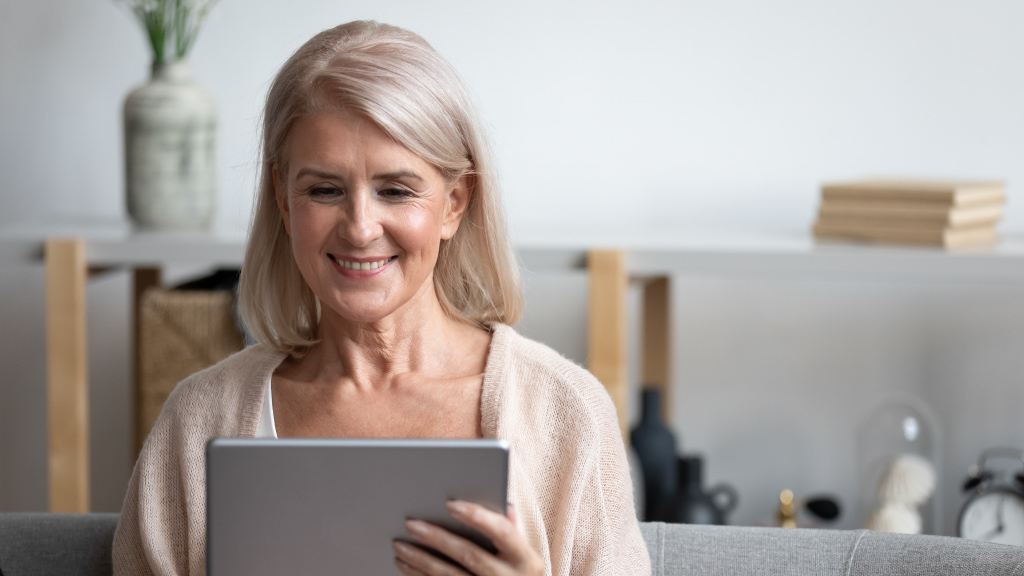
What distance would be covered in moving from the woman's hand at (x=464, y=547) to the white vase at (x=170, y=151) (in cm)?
136

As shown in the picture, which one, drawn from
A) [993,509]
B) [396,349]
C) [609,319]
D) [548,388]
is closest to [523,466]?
[548,388]

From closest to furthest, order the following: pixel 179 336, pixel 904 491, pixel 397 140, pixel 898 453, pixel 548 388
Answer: pixel 397 140 → pixel 548 388 → pixel 179 336 → pixel 904 491 → pixel 898 453

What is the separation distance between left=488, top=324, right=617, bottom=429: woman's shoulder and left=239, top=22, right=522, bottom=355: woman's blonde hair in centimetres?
9

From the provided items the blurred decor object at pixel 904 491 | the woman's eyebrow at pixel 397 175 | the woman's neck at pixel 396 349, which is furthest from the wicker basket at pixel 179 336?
the blurred decor object at pixel 904 491

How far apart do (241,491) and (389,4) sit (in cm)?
168

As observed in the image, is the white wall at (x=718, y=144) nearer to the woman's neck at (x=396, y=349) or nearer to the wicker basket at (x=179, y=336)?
the wicker basket at (x=179, y=336)

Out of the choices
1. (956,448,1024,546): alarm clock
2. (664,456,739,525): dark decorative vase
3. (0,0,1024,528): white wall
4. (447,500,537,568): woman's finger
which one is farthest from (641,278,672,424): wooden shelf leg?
(447,500,537,568): woman's finger

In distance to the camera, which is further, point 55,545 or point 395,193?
point 55,545

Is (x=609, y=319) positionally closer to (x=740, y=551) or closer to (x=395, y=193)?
(x=740, y=551)

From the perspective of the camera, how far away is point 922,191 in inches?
74.7

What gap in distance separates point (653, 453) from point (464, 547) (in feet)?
4.28

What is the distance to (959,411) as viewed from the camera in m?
2.39

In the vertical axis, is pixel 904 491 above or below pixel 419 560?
below

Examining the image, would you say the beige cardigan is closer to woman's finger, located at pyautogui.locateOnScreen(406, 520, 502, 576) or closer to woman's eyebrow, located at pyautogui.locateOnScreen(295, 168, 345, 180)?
woman's finger, located at pyautogui.locateOnScreen(406, 520, 502, 576)
